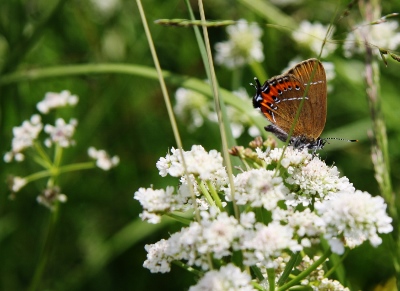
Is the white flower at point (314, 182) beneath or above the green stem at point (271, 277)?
above

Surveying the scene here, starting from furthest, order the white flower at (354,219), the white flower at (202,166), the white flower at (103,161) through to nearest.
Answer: the white flower at (103,161), the white flower at (202,166), the white flower at (354,219)

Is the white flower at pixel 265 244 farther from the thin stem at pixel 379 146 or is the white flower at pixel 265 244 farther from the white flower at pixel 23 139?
the white flower at pixel 23 139

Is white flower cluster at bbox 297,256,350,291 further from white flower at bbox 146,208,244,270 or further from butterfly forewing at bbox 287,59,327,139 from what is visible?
butterfly forewing at bbox 287,59,327,139

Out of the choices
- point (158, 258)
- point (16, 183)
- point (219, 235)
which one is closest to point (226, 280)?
point (219, 235)

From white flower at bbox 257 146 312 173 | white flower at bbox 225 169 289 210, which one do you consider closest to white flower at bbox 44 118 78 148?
white flower at bbox 257 146 312 173

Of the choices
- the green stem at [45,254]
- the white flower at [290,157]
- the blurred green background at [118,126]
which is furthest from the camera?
the blurred green background at [118,126]

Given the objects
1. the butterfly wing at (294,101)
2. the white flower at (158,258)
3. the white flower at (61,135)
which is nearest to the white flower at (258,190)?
the white flower at (158,258)

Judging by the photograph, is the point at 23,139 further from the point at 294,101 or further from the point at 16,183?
the point at 294,101
